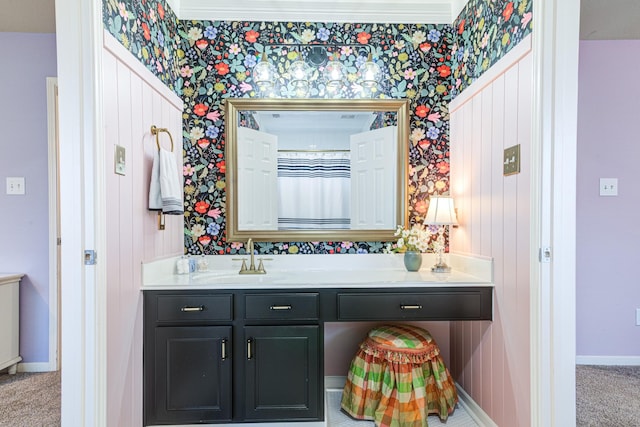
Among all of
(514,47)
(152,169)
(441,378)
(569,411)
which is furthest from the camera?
(441,378)

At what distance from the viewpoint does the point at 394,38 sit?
94.3 inches

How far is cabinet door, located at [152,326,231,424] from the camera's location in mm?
1798

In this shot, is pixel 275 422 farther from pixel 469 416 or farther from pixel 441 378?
pixel 469 416

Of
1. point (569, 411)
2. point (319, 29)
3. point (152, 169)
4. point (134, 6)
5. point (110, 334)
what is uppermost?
point (319, 29)

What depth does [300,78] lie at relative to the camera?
2361mm

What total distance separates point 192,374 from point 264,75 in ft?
5.97

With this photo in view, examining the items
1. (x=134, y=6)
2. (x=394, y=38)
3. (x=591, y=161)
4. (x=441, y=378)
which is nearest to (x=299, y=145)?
(x=394, y=38)

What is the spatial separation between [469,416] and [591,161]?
1.96 m

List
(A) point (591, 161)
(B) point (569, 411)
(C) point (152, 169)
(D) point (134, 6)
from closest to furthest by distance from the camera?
(B) point (569, 411)
(D) point (134, 6)
(C) point (152, 169)
(A) point (591, 161)

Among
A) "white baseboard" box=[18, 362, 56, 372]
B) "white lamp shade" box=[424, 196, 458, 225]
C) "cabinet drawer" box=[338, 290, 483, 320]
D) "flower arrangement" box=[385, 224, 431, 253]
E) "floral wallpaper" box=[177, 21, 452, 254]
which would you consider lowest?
"white baseboard" box=[18, 362, 56, 372]

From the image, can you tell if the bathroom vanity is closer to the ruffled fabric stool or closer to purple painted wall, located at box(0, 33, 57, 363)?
→ the ruffled fabric stool

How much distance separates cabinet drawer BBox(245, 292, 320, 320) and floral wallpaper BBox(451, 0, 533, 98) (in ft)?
5.09

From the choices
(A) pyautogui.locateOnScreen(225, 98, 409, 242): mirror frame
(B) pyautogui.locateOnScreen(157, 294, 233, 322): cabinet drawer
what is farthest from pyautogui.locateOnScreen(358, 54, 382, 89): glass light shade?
(B) pyautogui.locateOnScreen(157, 294, 233, 322): cabinet drawer

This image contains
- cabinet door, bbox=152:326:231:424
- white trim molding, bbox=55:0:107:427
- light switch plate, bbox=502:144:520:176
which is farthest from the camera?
cabinet door, bbox=152:326:231:424
